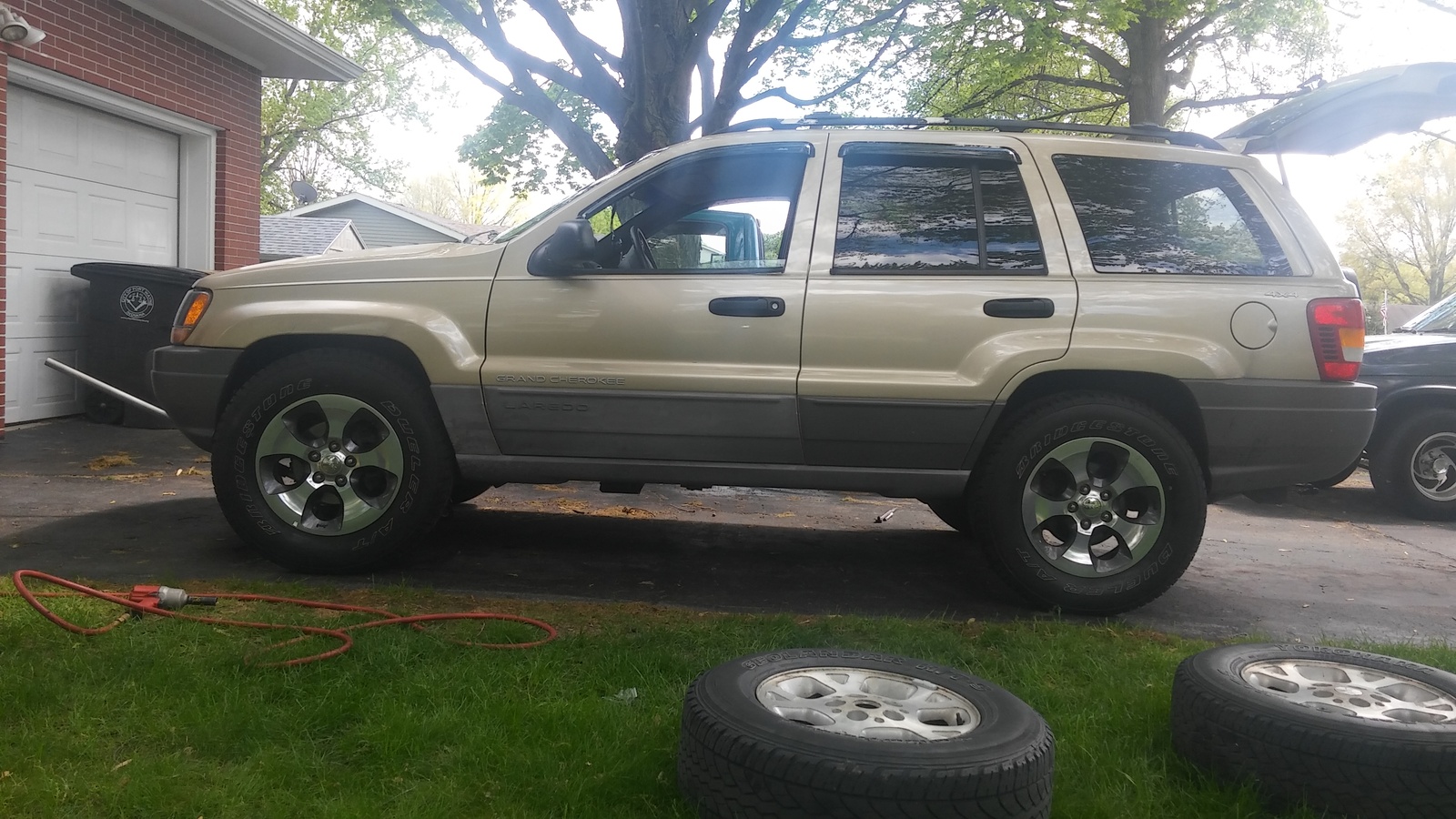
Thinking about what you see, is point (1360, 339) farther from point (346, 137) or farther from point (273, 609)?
point (346, 137)

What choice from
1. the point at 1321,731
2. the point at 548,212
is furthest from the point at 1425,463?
the point at 548,212

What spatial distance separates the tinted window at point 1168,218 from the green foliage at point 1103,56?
962 cm

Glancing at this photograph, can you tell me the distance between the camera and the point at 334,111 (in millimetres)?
43844

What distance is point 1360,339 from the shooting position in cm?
417

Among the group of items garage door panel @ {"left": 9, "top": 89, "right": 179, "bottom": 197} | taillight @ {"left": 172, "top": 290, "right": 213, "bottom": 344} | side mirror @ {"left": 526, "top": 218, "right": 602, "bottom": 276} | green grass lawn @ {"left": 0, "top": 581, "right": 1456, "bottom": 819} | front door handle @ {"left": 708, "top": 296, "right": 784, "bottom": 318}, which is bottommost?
green grass lawn @ {"left": 0, "top": 581, "right": 1456, "bottom": 819}

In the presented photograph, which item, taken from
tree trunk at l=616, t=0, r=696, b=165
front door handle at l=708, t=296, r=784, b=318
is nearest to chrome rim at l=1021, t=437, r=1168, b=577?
front door handle at l=708, t=296, r=784, b=318

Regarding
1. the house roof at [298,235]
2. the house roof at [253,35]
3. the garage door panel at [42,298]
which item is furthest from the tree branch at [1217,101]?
the garage door panel at [42,298]

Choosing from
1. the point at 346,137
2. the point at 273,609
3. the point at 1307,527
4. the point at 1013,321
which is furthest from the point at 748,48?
the point at 346,137

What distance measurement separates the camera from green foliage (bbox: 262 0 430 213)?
122ft

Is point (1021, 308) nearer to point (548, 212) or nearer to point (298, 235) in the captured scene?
point (548, 212)

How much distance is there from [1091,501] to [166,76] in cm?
932

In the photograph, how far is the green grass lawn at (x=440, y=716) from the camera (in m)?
2.30

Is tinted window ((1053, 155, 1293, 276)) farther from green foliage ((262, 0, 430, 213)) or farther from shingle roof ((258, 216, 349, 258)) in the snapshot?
green foliage ((262, 0, 430, 213))

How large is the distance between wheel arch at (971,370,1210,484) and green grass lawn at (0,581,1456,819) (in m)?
0.92
